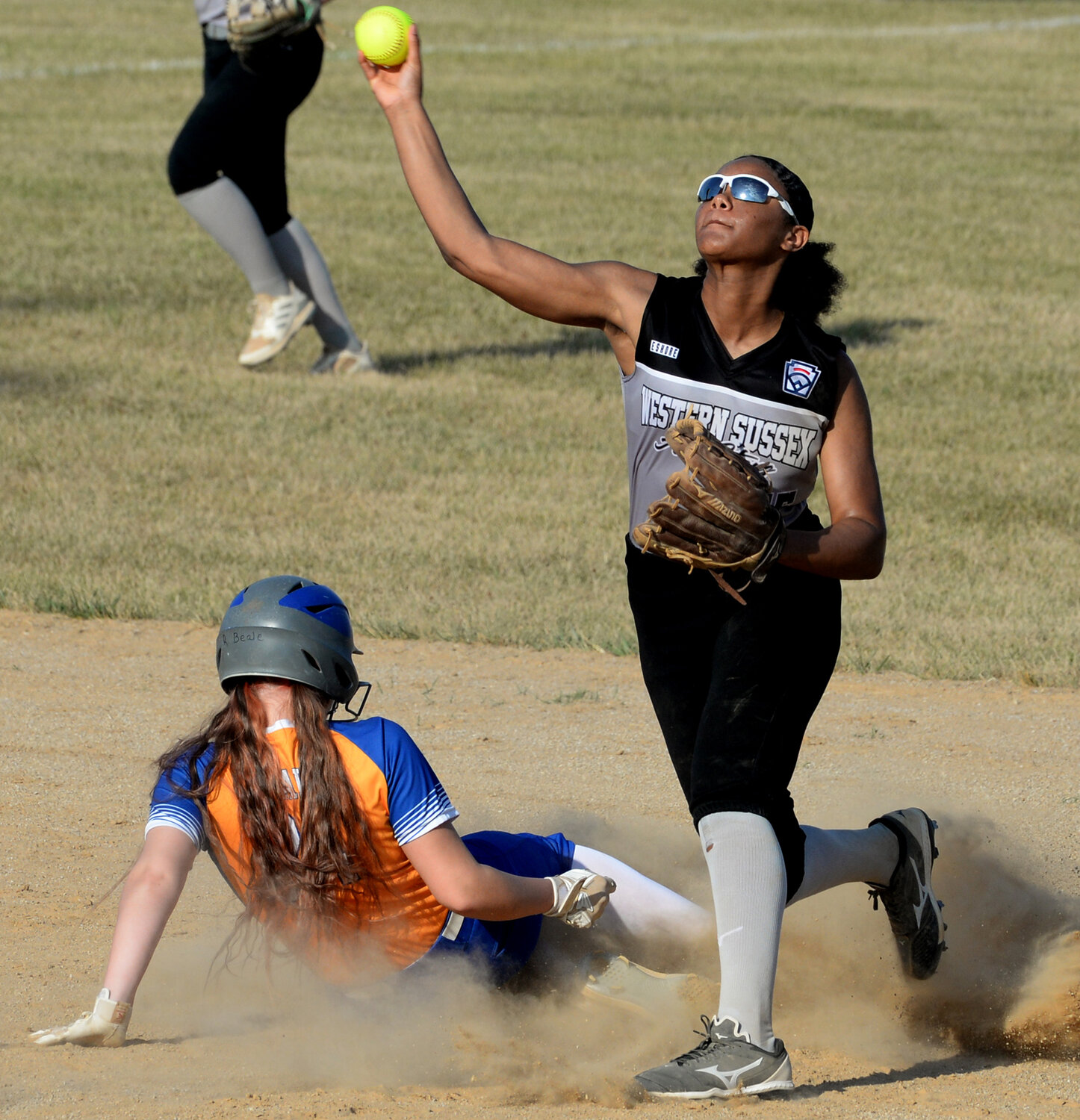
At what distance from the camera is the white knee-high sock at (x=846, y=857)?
3826mm

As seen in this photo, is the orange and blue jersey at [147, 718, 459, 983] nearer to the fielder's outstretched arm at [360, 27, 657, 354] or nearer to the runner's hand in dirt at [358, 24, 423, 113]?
the fielder's outstretched arm at [360, 27, 657, 354]

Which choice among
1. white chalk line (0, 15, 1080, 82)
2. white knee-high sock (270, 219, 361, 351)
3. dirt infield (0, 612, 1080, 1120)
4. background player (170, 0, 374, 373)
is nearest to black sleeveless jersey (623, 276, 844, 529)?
dirt infield (0, 612, 1080, 1120)

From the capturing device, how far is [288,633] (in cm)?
352

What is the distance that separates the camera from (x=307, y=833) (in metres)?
3.46

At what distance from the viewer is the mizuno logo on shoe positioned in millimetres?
3312

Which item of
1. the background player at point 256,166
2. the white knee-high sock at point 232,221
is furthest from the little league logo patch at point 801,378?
the white knee-high sock at point 232,221

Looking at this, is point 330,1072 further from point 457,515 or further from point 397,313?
→ point 397,313

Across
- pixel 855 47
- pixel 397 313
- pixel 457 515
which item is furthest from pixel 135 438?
pixel 855 47

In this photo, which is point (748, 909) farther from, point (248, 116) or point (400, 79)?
point (248, 116)

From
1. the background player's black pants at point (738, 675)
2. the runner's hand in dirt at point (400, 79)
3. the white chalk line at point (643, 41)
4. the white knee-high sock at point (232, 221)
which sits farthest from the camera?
the white chalk line at point (643, 41)

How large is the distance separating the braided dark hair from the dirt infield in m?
1.57

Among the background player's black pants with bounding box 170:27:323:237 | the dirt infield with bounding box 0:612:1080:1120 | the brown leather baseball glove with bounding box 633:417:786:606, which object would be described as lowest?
the dirt infield with bounding box 0:612:1080:1120

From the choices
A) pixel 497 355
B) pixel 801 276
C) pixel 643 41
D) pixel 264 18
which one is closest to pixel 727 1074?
pixel 801 276

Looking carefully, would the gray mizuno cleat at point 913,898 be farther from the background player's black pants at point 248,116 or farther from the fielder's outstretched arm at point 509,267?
the background player's black pants at point 248,116
